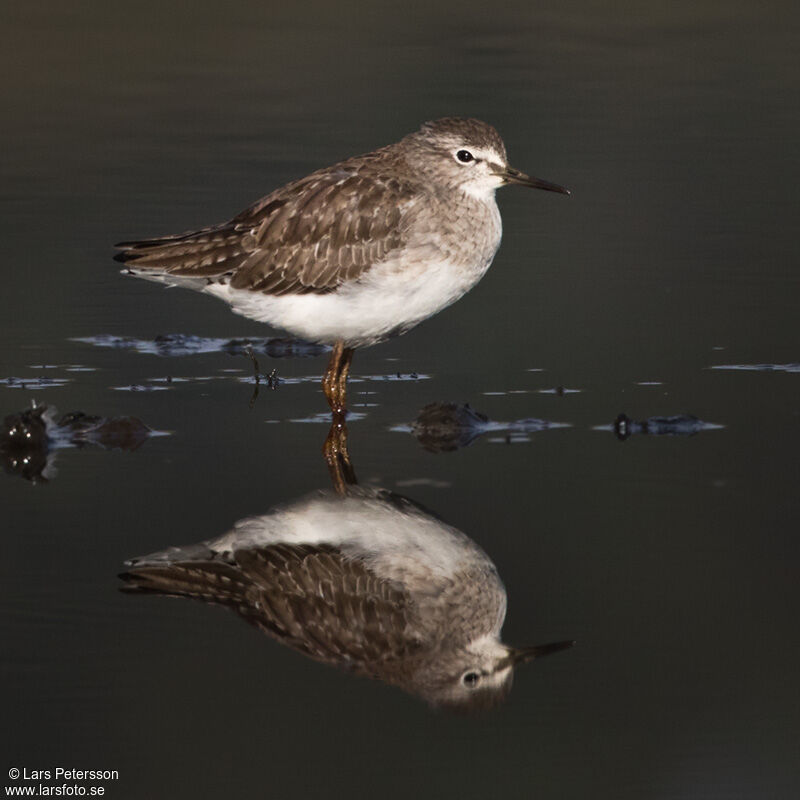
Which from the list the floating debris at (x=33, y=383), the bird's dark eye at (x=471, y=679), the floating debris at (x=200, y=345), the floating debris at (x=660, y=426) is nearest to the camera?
the bird's dark eye at (x=471, y=679)

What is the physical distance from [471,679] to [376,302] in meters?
3.99

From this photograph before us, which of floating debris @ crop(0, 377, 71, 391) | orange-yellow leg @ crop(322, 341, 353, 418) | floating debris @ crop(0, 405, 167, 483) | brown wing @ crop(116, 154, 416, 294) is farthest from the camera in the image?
floating debris @ crop(0, 377, 71, 391)

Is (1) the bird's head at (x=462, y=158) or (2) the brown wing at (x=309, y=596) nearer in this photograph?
(2) the brown wing at (x=309, y=596)

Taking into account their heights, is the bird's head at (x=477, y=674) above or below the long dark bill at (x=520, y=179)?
below

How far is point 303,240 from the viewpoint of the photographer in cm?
1059

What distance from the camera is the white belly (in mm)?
10180

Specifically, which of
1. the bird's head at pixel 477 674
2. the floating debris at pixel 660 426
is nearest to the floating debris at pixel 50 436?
the floating debris at pixel 660 426

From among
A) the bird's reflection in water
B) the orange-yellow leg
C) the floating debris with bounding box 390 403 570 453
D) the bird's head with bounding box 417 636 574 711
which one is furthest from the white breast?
the bird's head with bounding box 417 636 574 711

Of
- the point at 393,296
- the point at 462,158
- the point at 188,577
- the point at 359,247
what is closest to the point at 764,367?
the point at 462,158

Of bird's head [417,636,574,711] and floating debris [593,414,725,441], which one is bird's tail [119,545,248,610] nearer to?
bird's head [417,636,574,711]

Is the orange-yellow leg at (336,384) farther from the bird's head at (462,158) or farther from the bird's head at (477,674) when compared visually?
the bird's head at (477,674)

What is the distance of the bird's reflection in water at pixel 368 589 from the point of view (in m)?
6.70

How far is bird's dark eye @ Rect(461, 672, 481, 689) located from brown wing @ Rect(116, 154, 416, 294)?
412 centimetres

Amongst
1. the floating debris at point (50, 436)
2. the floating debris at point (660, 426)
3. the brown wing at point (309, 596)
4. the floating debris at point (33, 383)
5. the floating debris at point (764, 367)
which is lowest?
the brown wing at point (309, 596)
